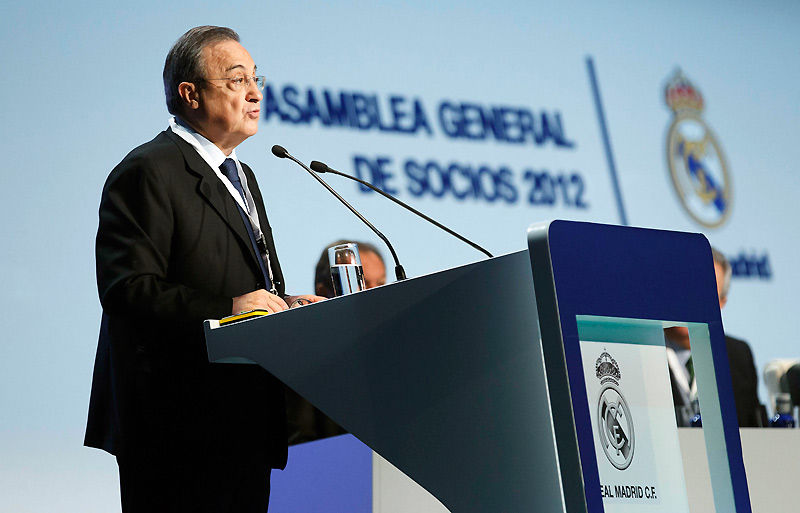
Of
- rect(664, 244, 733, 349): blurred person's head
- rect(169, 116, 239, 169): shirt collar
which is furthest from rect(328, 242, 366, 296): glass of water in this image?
rect(664, 244, 733, 349): blurred person's head

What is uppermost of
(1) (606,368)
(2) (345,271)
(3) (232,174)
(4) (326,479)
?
(3) (232,174)

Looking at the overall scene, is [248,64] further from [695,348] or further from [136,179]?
[695,348]

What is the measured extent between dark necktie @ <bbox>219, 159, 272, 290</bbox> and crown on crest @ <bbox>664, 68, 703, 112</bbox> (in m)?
4.01

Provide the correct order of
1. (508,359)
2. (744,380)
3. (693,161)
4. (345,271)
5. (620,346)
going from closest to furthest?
(508,359) → (620,346) → (345,271) → (744,380) → (693,161)

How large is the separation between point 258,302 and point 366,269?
252 cm

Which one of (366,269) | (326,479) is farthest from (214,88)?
(366,269)

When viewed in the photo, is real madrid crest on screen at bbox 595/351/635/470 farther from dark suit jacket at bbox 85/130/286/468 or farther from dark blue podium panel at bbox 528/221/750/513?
dark suit jacket at bbox 85/130/286/468

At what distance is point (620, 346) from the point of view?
4.64ft

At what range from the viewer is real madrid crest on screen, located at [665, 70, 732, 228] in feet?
18.1

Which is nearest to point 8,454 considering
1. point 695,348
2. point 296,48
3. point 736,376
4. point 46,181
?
point 46,181

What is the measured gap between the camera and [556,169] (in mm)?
5102

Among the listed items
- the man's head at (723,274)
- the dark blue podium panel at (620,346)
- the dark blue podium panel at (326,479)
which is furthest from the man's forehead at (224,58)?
the man's head at (723,274)

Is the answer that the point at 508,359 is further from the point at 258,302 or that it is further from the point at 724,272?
the point at 724,272

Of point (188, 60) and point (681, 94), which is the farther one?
point (681, 94)
